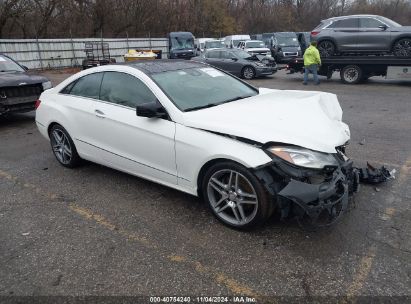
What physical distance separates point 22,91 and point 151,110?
5736mm

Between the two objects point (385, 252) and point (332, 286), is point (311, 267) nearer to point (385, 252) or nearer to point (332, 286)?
point (332, 286)

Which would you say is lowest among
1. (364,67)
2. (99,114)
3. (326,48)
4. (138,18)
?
(364,67)

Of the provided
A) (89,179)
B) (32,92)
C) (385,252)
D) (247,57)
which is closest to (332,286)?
(385,252)

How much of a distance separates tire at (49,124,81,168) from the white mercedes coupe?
0.10 feet

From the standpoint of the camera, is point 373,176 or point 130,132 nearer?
point 130,132

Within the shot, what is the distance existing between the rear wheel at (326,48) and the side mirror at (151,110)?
12293mm

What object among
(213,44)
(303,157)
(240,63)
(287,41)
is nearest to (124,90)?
(303,157)

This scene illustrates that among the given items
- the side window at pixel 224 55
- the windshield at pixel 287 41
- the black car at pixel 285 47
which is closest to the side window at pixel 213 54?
the side window at pixel 224 55

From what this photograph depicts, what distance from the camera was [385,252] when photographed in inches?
119

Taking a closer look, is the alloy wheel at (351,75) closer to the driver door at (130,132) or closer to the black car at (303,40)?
the black car at (303,40)

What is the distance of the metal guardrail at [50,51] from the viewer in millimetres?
21219

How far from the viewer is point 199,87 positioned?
4199 mm

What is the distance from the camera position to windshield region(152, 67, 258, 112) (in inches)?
153

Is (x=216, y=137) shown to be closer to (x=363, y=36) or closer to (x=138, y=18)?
(x=363, y=36)
